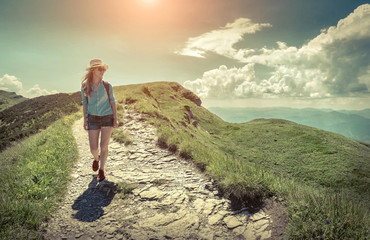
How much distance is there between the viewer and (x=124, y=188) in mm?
6320

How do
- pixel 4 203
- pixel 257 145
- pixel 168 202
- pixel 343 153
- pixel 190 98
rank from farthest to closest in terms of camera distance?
pixel 190 98 < pixel 257 145 < pixel 343 153 < pixel 168 202 < pixel 4 203

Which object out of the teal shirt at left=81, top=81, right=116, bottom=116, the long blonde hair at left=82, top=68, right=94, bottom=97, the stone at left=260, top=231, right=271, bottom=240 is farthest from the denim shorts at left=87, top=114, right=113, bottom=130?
the stone at left=260, top=231, right=271, bottom=240

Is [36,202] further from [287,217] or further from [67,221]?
[287,217]

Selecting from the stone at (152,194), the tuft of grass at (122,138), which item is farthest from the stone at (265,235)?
the tuft of grass at (122,138)

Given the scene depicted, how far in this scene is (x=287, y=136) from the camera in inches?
2299

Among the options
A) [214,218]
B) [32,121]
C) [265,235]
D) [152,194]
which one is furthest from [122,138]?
[32,121]

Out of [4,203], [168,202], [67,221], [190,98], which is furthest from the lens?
[190,98]

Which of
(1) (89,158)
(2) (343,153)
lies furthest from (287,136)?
(1) (89,158)

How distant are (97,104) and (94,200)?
2997 mm

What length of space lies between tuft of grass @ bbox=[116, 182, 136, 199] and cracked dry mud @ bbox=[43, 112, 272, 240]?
0.12 meters

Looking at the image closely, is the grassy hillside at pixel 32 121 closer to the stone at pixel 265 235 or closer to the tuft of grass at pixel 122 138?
the tuft of grass at pixel 122 138

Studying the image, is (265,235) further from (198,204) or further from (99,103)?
(99,103)

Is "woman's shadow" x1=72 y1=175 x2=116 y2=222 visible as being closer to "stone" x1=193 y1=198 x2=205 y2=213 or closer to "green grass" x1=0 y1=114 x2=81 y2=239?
"green grass" x1=0 y1=114 x2=81 y2=239

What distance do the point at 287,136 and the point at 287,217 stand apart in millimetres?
60530
